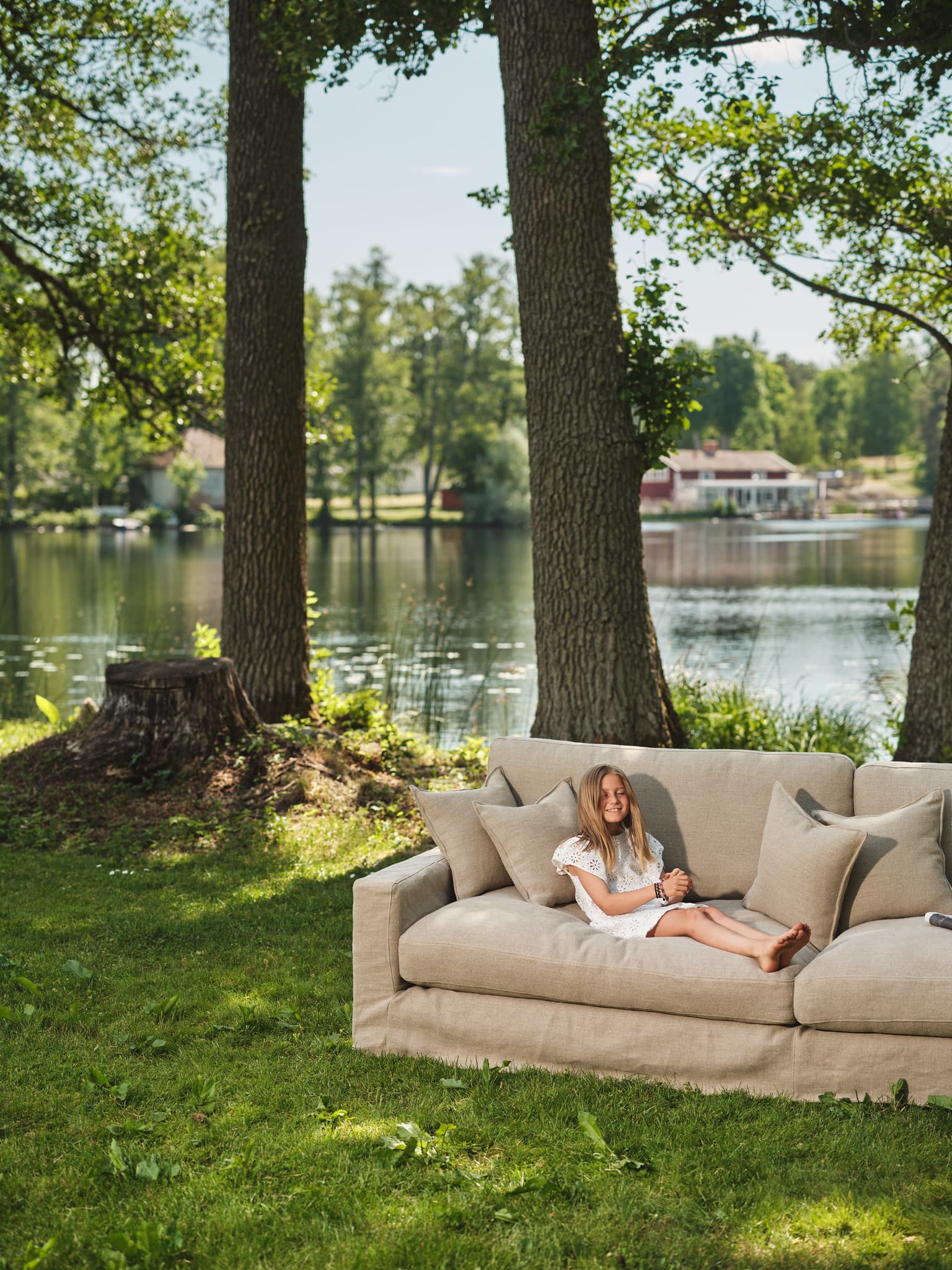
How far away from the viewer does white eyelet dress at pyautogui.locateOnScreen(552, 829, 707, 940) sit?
388cm

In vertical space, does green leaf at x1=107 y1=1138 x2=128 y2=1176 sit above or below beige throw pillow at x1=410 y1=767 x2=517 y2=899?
below

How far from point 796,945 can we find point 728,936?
0.74 ft

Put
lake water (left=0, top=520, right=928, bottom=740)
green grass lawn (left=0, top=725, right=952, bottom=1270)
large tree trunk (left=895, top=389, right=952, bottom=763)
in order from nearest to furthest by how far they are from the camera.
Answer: green grass lawn (left=0, top=725, right=952, bottom=1270), large tree trunk (left=895, top=389, right=952, bottom=763), lake water (left=0, top=520, right=928, bottom=740)

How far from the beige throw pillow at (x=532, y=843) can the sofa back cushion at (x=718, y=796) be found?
31 cm

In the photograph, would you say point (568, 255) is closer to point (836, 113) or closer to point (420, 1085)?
point (836, 113)

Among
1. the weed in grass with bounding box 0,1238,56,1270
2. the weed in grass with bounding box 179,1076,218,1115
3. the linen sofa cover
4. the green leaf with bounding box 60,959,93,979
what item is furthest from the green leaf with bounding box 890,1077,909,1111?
the green leaf with bounding box 60,959,93,979

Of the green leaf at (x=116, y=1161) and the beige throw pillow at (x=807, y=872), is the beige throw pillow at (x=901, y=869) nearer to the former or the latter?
the beige throw pillow at (x=807, y=872)

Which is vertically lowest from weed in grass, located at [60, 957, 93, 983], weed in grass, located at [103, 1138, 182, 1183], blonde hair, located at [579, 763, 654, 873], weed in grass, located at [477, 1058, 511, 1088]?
weed in grass, located at [477, 1058, 511, 1088]

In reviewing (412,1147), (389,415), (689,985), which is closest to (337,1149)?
(412,1147)

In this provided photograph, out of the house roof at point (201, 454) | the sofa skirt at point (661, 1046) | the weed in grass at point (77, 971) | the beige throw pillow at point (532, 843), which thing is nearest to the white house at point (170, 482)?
the house roof at point (201, 454)

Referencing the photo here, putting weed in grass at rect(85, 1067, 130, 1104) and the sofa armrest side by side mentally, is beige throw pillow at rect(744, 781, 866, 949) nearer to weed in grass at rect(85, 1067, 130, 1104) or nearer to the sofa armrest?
the sofa armrest

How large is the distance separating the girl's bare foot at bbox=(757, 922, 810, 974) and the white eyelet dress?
1.44 feet

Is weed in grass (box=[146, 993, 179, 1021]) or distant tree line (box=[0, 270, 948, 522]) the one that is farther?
distant tree line (box=[0, 270, 948, 522])

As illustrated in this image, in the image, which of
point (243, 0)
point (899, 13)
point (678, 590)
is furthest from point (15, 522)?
point (899, 13)
